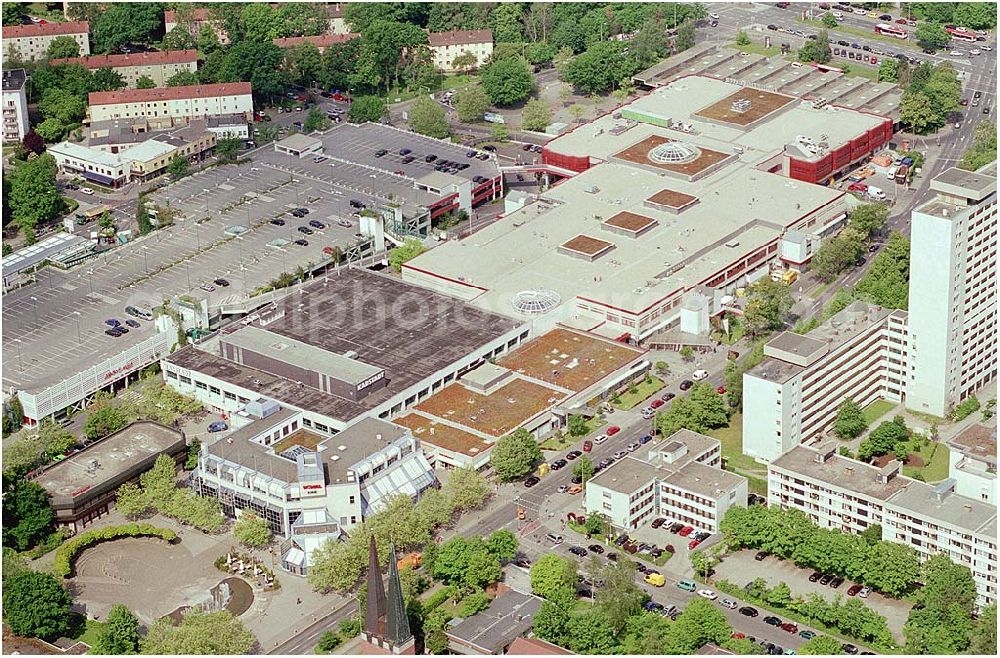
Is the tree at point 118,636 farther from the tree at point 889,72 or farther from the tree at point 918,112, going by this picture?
the tree at point 889,72

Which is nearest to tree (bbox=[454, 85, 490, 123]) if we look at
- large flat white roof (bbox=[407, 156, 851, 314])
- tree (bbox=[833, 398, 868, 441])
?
large flat white roof (bbox=[407, 156, 851, 314])

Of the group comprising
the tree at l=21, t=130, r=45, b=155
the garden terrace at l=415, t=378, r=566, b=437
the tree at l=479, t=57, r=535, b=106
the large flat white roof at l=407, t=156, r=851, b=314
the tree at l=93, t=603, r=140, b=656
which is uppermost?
the tree at l=479, t=57, r=535, b=106

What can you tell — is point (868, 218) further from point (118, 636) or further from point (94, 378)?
point (118, 636)

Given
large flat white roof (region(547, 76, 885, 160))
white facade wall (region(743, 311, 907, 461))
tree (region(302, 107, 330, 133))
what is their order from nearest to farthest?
white facade wall (region(743, 311, 907, 461))
large flat white roof (region(547, 76, 885, 160))
tree (region(302, 107, 330, 133))

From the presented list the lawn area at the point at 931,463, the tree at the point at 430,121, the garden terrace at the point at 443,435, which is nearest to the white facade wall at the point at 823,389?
the lawn area at the point at 931,463

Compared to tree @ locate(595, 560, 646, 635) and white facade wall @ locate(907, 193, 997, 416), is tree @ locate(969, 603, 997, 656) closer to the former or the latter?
tree @ locate(595, 560, 646, 635)

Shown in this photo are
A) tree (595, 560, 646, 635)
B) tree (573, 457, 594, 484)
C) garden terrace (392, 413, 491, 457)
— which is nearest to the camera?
tree (595, 560, 646, 635)
